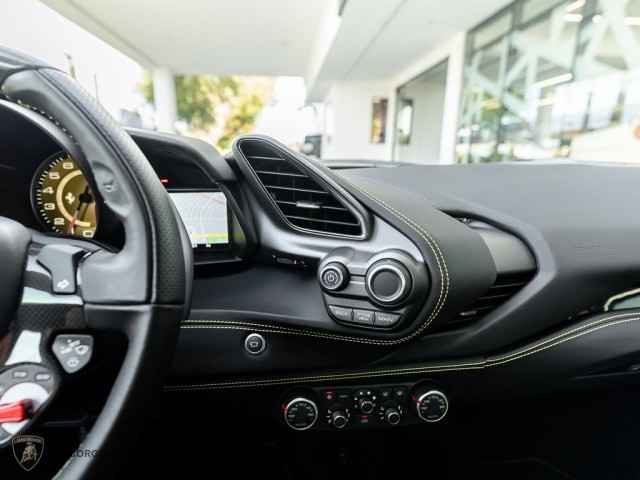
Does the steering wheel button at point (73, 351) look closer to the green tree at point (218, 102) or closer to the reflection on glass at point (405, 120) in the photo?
the reflection on glass at point (405, 120)

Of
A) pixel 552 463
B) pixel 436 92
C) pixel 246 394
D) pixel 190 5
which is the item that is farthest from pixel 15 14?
pixel 436 92

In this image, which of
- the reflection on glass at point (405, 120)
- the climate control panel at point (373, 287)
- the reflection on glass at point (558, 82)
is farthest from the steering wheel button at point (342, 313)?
the reflection on glass at point (405, 120)

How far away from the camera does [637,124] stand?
144 inches

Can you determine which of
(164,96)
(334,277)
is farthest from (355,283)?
(164,96)

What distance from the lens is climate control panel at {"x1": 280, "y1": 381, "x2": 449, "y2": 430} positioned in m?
1.08

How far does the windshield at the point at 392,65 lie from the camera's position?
1.67 metres

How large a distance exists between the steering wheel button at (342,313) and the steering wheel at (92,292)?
0.43 meters

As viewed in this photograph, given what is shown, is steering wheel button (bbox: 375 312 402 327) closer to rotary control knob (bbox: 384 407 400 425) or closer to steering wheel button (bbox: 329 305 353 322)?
steering wheel button (bbox: 329 305 353 322)

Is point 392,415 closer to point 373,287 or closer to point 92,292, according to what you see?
point 373,287

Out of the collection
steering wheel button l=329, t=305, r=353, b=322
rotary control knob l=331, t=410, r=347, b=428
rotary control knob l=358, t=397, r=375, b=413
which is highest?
steering wheel button l=329, t=305, r=353, b=322

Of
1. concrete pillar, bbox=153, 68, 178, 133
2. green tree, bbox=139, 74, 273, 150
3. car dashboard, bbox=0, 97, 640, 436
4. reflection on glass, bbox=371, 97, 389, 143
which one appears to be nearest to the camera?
car dashboard, bbox=0, 97, 640, 436

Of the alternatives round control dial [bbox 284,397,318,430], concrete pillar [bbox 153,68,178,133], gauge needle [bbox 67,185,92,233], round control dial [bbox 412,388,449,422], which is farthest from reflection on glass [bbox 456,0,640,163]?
concrete pillar [bbox 153,68,178,133]

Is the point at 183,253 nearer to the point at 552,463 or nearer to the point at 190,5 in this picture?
the point at 552,463

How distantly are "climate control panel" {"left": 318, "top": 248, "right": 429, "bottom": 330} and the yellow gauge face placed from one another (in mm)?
658
